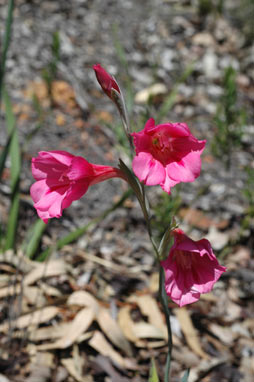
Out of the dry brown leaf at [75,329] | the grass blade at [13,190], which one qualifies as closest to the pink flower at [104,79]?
the grass blade at [13,190]

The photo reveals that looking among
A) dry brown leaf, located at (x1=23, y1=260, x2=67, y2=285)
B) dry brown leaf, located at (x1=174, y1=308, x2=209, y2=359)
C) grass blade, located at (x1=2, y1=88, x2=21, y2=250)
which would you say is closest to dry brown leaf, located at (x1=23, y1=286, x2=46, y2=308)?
dry brown leaf, located at (x1=23, y1=260, x2=67, y2=285)

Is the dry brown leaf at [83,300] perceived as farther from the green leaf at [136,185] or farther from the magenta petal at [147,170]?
the magenta petal at [147,170]

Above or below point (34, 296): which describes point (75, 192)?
above

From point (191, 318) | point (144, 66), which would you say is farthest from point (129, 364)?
point (144, 66)

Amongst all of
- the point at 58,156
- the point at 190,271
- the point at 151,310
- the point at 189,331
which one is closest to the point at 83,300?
the point at 151,310

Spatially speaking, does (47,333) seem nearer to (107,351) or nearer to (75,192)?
(107,351)

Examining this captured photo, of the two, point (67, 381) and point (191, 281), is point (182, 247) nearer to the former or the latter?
point (191, 281)

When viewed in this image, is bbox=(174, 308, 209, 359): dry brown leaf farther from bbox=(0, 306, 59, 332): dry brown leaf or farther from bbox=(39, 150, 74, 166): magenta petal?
bbox=(39, 150, 74, 166): magenta petal
